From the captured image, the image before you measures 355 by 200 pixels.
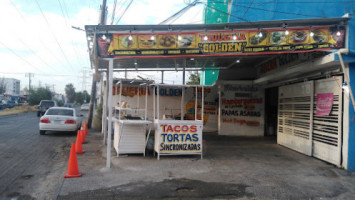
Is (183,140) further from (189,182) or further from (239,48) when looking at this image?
(239,48)

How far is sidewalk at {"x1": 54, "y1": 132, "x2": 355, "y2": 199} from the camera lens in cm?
516

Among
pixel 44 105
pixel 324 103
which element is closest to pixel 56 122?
pixel 324 103

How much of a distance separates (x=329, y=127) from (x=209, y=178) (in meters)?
3.91

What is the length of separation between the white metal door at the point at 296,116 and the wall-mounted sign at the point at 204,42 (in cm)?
200

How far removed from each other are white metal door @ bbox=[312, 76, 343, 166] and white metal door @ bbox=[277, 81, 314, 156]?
266mm

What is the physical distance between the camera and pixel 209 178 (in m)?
6.19

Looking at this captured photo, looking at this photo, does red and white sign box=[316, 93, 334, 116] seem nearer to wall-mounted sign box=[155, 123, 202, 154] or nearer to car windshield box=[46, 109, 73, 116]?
wall-mounted sign box=[155, 123, 202, 154]

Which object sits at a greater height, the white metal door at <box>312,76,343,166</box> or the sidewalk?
the white metal door at <box>312,76,343,166</box>

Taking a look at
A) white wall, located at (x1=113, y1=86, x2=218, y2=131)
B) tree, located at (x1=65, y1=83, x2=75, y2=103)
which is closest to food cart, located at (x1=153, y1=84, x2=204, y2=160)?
white wall, located at (x1=113, y1=86, x2=218, y2=131)

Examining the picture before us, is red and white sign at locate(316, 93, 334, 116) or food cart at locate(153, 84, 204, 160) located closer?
red and white sign at locate(316, 93, 334, 116)

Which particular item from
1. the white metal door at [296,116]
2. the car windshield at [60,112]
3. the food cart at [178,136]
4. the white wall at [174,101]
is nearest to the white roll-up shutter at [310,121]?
the white metal door at [296,116]

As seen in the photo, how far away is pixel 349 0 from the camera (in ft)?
26.8

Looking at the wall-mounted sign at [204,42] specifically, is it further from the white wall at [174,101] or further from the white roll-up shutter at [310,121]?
the white wall at [174,101]

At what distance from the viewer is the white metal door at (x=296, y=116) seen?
28.6 feet
